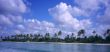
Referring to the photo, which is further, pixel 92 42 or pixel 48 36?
pixel 48 36

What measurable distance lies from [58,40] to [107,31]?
37156mm

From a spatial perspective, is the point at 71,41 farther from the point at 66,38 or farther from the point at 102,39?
the point at 102,39

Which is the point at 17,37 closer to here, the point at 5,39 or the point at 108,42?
the point at 5,39

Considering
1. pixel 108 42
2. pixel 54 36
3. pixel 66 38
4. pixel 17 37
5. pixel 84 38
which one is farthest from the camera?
pixel 17 37

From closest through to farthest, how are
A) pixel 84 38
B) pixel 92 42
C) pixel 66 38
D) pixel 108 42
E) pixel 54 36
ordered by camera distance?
Result: pixel 108 42
pixel 92 42
pixel 84 38
pixel 66 38
pixel 54 36

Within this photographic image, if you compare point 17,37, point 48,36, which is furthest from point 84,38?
point 17,37

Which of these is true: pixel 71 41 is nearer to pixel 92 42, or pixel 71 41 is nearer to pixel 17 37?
pixel 92 42

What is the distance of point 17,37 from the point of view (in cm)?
17188

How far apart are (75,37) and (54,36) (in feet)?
69.1

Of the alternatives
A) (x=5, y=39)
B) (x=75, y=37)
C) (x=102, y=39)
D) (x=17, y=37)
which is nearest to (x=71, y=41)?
(x=75, y=37)

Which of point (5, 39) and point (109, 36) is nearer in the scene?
point (109, 36)

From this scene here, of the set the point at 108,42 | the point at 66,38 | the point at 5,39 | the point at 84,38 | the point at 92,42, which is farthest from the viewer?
the point at 5,39

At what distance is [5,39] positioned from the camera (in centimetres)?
19388

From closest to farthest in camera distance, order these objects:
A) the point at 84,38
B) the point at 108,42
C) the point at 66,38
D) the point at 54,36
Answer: the point at 108,42 < the point at 84,38 < the point at 66,38 < the point at 54,36
